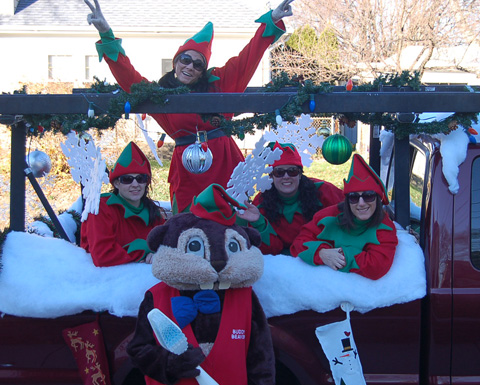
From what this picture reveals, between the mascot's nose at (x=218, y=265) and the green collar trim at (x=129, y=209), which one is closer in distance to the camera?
the mascot's nose at (x=218, y=265)

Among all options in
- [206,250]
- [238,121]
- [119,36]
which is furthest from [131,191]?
[119,36]

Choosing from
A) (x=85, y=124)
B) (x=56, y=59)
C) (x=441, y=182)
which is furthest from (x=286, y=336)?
(x=56, y=59)

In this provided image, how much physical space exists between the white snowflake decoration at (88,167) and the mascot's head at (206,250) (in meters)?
0.44

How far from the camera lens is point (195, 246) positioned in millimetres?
2199

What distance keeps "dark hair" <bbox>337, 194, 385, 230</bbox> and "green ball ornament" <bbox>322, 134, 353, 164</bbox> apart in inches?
12.7

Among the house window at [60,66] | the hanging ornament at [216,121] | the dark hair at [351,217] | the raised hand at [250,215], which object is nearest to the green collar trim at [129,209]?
the raised hand at [250,215]

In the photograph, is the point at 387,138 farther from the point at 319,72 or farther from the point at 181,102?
the point at 319,72

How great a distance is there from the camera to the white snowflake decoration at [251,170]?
2.73 meters

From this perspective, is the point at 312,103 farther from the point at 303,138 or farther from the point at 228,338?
the point at 228,338

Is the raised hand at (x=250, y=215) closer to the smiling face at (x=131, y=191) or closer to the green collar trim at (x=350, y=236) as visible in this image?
the green collar trim at (x=350, y=236)

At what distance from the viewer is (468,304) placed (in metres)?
2.43

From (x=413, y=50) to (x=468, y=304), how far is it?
12.6 meters

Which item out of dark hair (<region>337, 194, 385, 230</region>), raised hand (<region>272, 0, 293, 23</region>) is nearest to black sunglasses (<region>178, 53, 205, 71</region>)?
raised hand (<region>272, 0, 293, 23</region>)

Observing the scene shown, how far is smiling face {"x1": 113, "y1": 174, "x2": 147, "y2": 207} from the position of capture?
2.98 metres
